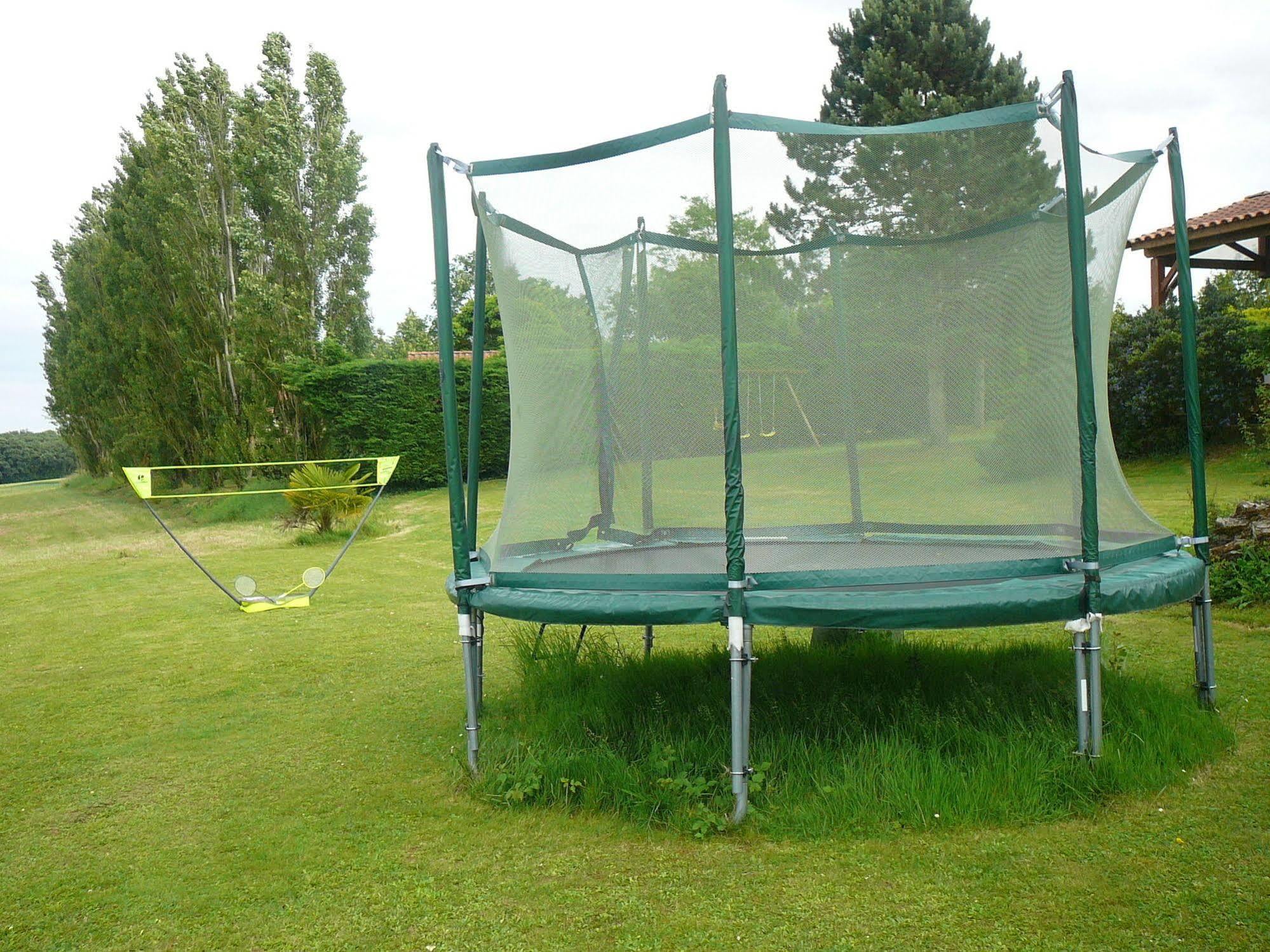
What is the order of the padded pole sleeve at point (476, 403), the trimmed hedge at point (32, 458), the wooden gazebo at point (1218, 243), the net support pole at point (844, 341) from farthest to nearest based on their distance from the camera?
the trimmed hedge at point (32, 458) < the wooden gazebo at point (1218, 243) < the padded pole sleeve at point (476, 403) < the net support pole at point (844, 341)

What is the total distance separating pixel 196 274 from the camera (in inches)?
595

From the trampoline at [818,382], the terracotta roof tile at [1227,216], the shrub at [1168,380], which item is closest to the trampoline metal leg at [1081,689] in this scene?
the trampoline at [818,382]

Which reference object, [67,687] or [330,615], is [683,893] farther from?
[330,615]

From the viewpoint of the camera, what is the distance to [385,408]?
13.9 m

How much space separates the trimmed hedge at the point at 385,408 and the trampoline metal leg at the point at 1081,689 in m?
11.4

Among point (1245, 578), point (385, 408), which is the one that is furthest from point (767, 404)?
point (385, 408)

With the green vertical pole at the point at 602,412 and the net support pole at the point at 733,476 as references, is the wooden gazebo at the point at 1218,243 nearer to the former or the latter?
the green vertical pole at the point at 602,412

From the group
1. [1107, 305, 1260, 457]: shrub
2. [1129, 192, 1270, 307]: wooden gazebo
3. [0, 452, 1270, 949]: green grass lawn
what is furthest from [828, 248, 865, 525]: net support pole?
[1129, 192, 1270, 307]: wooden gazebo

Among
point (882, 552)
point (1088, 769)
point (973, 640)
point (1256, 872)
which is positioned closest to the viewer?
point (1256, 872)

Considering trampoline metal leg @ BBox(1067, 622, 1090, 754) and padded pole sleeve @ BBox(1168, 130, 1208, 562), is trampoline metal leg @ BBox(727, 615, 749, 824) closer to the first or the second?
trampoline metal leg @ BBox(1067, 622, 1090, 754)

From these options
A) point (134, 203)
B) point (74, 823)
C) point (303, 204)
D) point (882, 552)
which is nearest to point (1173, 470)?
point (882, 552)

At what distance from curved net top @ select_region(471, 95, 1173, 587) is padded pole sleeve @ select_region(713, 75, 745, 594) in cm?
15

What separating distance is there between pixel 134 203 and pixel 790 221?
17461 mm

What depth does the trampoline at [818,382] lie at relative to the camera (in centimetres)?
251
